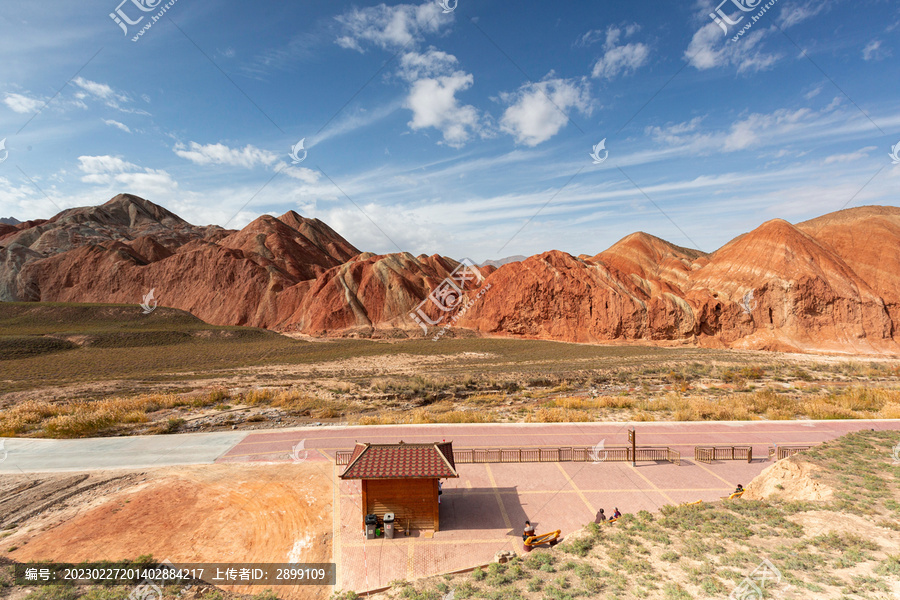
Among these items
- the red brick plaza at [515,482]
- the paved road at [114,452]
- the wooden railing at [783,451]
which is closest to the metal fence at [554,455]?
the red brick plaza at [515,482]

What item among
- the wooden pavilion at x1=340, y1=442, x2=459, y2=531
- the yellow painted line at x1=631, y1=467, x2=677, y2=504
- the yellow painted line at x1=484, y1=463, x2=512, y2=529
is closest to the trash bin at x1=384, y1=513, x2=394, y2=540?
the wooden pavilion at x1=340, y1=442, x2=459, y2=531

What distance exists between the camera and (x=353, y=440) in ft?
64.1

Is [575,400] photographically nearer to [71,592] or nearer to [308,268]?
[71,592]

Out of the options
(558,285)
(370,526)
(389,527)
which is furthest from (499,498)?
(558,285)

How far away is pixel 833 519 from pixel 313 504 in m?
14.9

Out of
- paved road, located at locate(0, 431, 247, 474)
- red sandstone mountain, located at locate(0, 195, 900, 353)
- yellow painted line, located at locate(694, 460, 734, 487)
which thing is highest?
red sandstone mountain, located at locate(0, 195, 900, 353)

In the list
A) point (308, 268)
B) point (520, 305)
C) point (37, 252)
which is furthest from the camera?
point (308, 268)

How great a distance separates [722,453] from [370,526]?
15.4 meters

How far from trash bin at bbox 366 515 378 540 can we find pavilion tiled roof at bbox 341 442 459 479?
3.91ft

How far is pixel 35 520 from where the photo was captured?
12766 mm

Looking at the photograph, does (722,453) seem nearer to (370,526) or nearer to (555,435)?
(555,435)

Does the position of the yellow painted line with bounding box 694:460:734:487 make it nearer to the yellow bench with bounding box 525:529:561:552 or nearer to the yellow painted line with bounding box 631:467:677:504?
the yellow painted line with bounding box 631:467:677:504

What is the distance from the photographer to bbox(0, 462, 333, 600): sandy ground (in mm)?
11086

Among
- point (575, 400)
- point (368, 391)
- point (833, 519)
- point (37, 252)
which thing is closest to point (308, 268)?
point (37, 252)
